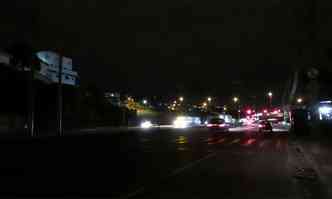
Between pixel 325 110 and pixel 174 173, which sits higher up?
pixel 325 110

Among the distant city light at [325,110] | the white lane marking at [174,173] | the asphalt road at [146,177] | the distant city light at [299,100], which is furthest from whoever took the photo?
the distant city light at [299,100]

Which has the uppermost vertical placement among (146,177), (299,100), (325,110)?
(299,100)

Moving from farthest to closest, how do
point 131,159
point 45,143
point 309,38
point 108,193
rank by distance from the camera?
point 45,143
point 309,38
point 131,159
point 108,193

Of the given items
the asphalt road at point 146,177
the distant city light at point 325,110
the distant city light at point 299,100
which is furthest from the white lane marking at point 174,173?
the distant city light at point 299,100

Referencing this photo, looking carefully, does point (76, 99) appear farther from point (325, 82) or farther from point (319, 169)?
point (319, 169)

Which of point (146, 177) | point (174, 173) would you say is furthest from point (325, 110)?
point (146, 177)

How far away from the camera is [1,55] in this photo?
96812 mm

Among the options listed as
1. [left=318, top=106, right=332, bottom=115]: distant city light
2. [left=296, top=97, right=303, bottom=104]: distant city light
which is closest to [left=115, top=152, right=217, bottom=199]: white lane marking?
[left=318, top=106, right=332, bottom=115]: distant city light

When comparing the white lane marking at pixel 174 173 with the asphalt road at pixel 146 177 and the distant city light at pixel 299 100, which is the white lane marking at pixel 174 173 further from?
the distant city light at pixel 299 100

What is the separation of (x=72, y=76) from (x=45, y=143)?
248ft

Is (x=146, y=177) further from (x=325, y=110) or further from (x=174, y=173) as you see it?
(x=325, y=110)

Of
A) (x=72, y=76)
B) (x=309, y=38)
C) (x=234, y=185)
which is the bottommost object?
(x=234, y=185)

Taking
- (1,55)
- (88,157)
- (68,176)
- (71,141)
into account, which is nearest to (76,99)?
(1,55)

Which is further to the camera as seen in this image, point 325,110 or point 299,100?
point 299,100
